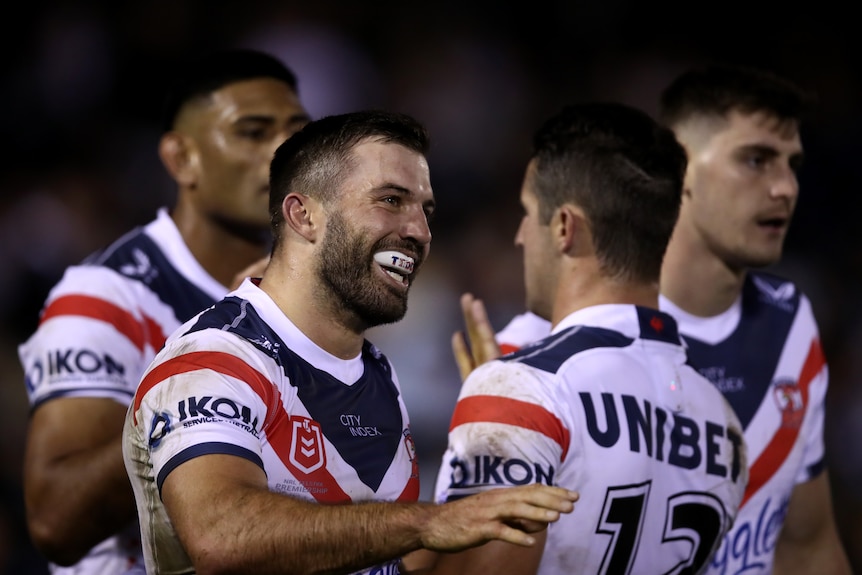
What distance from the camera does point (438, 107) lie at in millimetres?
8773

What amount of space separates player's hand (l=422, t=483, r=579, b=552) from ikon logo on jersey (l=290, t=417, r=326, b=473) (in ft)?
1.34

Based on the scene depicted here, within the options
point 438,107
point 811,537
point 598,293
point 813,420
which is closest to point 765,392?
point 813,420

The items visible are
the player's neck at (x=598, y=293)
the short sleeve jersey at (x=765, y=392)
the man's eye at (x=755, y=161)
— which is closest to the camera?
the player's neck at (x=598, y=293)

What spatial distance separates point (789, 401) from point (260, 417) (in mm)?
2457

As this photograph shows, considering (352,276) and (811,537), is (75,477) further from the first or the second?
(811,537)

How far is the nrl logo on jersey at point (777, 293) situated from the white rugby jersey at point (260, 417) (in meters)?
2.15

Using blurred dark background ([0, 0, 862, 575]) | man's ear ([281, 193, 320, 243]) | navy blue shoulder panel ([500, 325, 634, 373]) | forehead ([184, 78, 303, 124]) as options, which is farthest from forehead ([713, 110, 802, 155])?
blurred dark background ([0, 0, 862, 575])

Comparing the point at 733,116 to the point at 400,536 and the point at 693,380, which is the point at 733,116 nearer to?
the point at 693,380

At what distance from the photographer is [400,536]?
2.14 meters

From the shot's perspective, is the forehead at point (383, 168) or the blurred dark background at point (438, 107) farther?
the blurred dark background at point (438, 107)

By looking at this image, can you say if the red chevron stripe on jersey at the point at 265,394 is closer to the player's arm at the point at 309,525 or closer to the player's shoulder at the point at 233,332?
the player's shoulder at the point at 233,332

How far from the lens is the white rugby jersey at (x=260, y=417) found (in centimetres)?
226

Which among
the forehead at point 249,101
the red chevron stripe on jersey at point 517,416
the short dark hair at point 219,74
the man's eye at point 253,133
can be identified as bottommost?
the red chevron stripe on jersey at point 517,416

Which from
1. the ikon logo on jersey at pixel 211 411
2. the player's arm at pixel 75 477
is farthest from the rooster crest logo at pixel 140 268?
the ikon logo on jersey at pixel 211 411
